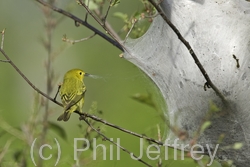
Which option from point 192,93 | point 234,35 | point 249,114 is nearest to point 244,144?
point 249,114

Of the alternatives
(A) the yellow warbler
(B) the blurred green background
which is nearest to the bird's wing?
(A) the yellow warbler

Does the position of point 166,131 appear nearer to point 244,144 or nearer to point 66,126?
point 244,144

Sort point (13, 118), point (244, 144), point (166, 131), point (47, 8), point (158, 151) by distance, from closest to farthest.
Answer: point (47, 8)
point (158, 151)
point (244, 144)
point (166, 131)
point (13, 118)

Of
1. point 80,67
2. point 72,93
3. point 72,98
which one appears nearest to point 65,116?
point 72,98

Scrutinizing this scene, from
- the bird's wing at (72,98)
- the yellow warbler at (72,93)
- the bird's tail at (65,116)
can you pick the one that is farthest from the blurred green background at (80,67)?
the bird's tail at (65,116)

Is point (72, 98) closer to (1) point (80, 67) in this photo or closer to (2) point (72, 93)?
(2) point (72, 93)

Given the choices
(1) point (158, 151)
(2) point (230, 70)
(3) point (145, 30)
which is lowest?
(1) point (158, 151)

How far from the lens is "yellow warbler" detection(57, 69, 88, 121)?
4.72 metres

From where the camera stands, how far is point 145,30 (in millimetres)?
4527

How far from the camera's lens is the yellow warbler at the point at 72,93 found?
472 centimetres

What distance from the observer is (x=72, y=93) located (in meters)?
4.96

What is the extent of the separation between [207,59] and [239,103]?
34 cm

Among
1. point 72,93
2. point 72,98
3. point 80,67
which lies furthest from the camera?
point 80,67

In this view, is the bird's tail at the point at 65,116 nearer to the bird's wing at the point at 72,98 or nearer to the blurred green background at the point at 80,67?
the bird's wing at the point at 72,98
